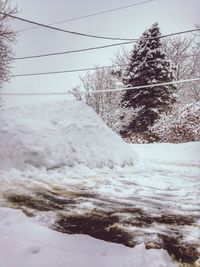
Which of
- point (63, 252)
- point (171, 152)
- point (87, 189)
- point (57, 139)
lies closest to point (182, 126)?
point (171, 152)

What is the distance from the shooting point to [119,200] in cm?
380

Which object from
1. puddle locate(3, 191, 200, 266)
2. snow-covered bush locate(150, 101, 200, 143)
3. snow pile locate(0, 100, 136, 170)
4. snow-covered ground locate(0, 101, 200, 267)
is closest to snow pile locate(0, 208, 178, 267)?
snow-covered ground locate(0, 101, 200, 267)

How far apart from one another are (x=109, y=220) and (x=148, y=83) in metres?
16.6

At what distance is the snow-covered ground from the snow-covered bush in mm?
3942

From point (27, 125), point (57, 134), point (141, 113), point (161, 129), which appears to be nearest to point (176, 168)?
point (57, 134)

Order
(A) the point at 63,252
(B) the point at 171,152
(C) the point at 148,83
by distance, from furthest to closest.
Result: (C) the point at 148,83 < (B) the point at 171,152 < (A) the point at 63,252

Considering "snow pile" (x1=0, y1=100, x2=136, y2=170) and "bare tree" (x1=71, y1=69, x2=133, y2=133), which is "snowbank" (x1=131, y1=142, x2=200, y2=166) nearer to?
"snow pile" (x1=0, y1=100, x2=136, y2=170)

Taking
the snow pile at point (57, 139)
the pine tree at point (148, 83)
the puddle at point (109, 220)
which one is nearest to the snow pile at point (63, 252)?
the puddle at point (109, 220)

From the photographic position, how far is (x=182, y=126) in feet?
42.5

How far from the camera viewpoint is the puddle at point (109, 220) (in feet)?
7.89

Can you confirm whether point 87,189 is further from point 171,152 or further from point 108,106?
point 108,106

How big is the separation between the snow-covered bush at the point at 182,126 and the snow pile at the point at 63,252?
10760 mm

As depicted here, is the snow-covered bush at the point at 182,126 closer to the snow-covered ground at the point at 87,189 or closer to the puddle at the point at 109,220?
the snow-covered ground at the point at 87,189

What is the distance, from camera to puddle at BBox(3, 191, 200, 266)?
2404 millimetres
